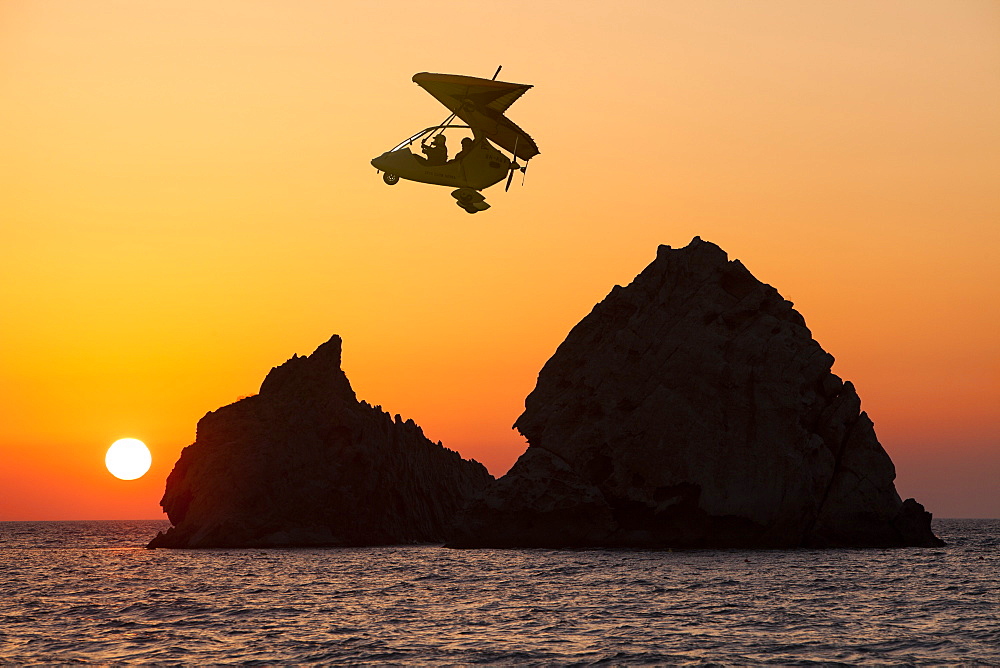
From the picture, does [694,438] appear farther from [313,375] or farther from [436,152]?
[436,152]

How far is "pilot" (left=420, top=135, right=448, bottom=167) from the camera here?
1328 inches

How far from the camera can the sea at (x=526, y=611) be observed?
3691 centimetres

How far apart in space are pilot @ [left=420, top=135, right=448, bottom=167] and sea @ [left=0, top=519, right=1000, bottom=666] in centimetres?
1575

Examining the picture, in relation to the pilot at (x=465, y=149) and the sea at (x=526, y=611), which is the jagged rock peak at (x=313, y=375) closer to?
the sea at (x=526, y=611)

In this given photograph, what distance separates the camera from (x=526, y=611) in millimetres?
47188

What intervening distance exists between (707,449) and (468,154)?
181ft

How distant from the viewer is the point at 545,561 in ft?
243

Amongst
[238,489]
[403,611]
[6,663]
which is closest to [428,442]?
[238,489]

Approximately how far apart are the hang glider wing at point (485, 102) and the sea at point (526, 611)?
16309 millimetres

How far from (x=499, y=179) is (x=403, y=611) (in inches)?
894

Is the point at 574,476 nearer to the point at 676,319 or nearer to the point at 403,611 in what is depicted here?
the point at 676,319

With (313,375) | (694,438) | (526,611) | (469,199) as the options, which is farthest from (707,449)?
(469,199)

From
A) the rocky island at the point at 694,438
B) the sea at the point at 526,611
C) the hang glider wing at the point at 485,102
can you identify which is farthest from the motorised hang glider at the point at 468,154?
the rocky island at the point at 694,438

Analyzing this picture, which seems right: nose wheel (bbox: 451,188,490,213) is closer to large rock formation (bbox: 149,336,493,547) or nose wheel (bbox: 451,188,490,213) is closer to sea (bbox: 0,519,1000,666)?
sea (bbox: 0,519,1000,666)
